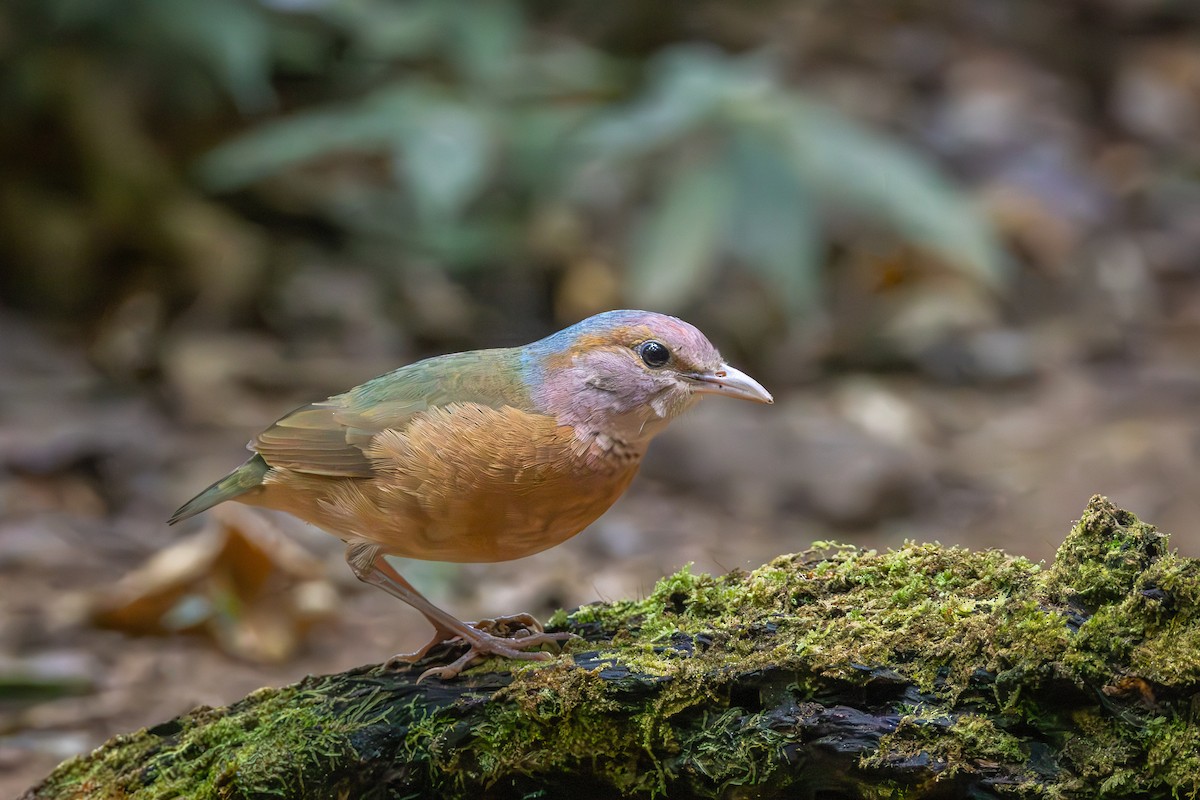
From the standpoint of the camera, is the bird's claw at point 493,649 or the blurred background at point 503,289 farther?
the blurred background at point 503,289

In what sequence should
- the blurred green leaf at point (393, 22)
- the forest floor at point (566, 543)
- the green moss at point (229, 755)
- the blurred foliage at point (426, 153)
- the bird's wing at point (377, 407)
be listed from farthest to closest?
the blurred green leaf at point (393, 22) < the blurred foliage at point (426, 153) < the forest floor at point (566, 543) < the bird's wing at point (377, 407) < the green moss at point (229, 755)

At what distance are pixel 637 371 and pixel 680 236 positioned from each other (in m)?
3.83

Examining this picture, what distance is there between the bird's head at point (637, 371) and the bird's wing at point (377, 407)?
0.12 meters

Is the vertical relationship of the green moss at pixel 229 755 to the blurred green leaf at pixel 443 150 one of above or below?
below

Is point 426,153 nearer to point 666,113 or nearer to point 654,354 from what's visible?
point 666,113

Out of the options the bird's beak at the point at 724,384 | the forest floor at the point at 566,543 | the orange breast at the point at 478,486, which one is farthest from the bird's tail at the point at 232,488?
the forest floor at the point at 566,543

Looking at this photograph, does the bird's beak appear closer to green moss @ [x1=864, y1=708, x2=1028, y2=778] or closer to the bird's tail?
green moss @ [x1=864, y1=708, x2=1028, y2=778]

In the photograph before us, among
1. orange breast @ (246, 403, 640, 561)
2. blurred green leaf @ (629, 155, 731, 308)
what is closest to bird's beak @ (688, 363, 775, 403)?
orange breast @ (246, 403, 640, 561)

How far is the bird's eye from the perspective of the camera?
12.1 feet

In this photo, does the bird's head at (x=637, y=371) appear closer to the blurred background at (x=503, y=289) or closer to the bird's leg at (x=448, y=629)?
the bird's leg at (x=448, y=629)

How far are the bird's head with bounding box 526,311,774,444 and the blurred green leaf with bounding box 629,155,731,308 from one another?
11.3ft

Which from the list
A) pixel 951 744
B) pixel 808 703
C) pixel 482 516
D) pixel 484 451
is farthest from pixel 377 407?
pixel 951 744

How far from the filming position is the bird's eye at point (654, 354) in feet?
12.1

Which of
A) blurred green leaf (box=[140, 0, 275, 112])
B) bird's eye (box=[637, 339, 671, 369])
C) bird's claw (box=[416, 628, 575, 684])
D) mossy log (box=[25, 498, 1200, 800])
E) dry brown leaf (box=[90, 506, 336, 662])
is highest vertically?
blurred green leaf (box=[140, 0, 275, 112])
